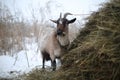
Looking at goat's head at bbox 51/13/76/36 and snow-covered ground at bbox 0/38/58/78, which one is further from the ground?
goat's head at bbox 51/13/76/36

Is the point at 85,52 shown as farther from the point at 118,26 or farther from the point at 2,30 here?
the point at 2,30

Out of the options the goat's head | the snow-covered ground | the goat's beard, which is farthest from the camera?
the snow-covered ground

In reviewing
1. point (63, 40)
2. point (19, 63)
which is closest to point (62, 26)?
point (63, 40)

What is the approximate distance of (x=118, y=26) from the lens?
12.6ft

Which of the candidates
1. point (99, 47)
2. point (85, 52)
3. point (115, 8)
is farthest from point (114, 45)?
point (115, 8)

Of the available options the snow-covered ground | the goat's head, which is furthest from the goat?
the snow-covered ground

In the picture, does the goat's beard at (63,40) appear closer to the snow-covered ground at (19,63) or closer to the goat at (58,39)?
the goat at (58,39)

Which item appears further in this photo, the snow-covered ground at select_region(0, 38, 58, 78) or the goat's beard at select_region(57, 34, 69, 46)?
the snow-covered ground at select_region(0, 38, 58, 78)

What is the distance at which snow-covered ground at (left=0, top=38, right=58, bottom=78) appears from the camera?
796 centimetres

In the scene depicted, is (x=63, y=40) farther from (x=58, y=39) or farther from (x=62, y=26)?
(x=62, y=26)

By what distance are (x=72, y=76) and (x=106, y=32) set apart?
2.82 feet

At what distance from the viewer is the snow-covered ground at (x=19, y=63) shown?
7.96m

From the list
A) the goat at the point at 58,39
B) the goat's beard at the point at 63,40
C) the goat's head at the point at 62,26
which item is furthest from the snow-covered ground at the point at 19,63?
the goat's head at the point at 62,26

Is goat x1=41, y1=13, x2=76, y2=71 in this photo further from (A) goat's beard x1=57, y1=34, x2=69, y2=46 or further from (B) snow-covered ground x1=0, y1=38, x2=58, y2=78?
(B) snow-covered ground x1=0, y1=38, x2=58, y2=78
